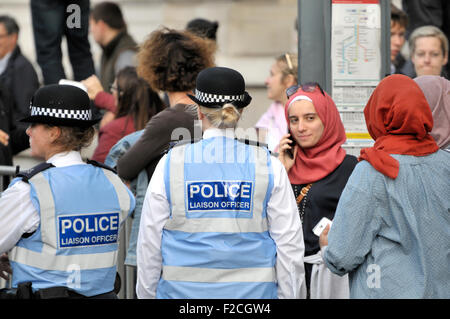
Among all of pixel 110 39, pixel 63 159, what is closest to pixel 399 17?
pixel 110 39

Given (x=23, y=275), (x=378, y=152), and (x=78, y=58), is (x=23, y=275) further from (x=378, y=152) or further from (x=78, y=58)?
(x=78, y=58)

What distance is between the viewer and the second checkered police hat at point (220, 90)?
414 centimetres

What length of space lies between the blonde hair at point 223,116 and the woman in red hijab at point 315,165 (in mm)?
1009

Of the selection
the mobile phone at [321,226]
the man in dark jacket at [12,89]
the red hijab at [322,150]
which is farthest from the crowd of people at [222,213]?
the man in dark jacket at [12,89]

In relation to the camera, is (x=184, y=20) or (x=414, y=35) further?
(x=184, y=20)

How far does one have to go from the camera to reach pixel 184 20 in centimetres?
1211

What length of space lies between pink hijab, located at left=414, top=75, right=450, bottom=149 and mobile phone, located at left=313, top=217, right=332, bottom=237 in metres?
0.78

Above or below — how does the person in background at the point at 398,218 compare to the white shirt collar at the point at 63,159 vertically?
below

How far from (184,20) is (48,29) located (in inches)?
Result: 189

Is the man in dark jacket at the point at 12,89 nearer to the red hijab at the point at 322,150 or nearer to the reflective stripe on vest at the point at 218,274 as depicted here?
the red hijab at the point at 322,150

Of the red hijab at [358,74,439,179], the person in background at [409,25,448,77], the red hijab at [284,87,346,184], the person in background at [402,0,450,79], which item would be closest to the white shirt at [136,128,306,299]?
the red hijab at [358,74,439,179]

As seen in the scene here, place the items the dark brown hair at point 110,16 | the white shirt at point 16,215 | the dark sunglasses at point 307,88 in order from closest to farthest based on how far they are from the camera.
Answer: the white shirt at point 16,215
the dark sunglasses at point 307,88
the dark brown hair at point 110,16
